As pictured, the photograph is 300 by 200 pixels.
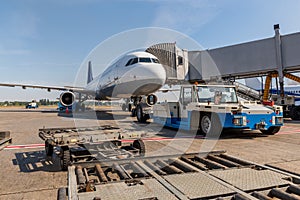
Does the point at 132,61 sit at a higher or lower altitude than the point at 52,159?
higher

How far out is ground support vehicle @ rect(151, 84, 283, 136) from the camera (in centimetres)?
847

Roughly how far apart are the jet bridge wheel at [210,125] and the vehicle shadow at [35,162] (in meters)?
5.67

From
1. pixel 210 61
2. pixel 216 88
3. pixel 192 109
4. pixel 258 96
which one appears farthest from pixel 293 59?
pixel 192 109

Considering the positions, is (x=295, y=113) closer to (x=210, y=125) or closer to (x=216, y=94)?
(x=216, y=94)

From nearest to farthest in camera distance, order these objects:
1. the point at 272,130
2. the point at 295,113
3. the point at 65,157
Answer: the point at 65,157 < the point at 272,130 < the point at 295,113

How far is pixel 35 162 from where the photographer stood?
217 inches

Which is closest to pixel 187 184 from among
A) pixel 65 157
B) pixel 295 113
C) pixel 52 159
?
pixel 65 157

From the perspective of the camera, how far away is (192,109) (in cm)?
948

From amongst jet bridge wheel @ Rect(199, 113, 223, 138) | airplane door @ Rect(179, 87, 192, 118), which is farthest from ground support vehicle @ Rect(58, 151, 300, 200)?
airplane door @ Rect(179, 87, 192, 118)

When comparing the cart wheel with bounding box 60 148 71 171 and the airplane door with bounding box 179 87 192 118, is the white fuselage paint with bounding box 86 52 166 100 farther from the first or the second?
the cart wheel with bounding box 60 148 71 171

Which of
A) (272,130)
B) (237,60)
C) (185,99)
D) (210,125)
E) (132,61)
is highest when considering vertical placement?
(237,60)

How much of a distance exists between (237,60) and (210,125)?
1764 cm

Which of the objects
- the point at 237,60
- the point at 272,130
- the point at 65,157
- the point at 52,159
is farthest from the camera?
the point at 237,60

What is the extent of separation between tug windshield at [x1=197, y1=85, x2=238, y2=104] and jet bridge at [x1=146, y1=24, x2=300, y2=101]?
11601 mm
